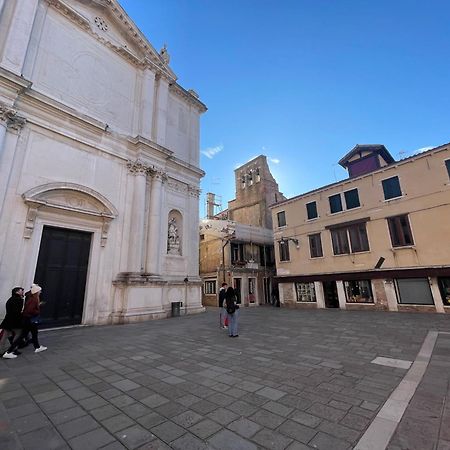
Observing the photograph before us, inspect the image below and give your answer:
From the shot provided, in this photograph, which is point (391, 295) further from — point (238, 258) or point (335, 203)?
point (238, 258)

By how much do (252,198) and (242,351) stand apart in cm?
3083

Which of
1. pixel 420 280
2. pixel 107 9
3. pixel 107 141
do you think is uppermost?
pixel 107 9

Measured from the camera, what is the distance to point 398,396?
3.73m

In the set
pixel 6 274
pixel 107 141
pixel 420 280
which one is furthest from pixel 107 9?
pixel 420 280

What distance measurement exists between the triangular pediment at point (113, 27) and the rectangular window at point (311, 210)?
15.3m

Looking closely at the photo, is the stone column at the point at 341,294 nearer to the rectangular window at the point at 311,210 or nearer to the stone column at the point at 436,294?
the stone column at the point at 436,294

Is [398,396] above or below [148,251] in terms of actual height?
below

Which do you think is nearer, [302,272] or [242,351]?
[242,351]

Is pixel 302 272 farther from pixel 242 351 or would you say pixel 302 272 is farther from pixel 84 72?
pixel 84 72

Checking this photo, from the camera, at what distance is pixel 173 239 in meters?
15.8

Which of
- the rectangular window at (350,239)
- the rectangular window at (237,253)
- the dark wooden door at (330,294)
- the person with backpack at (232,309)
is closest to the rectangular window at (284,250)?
the dark wooden door at (330,294)

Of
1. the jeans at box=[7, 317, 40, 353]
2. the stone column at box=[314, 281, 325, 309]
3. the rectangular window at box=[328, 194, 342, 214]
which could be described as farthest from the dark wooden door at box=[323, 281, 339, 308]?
the jeans at box=[7, 317, 40, 353]

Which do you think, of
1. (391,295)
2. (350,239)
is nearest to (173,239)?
(350,239)

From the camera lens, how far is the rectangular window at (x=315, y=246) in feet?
69.8
